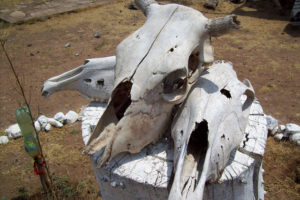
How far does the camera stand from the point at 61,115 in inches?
191

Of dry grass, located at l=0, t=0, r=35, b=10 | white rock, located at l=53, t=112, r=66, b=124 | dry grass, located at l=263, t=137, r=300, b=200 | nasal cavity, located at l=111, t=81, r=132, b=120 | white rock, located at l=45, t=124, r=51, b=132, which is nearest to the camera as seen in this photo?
nasal cavity, located at l=111, t=81, r=132, b=120

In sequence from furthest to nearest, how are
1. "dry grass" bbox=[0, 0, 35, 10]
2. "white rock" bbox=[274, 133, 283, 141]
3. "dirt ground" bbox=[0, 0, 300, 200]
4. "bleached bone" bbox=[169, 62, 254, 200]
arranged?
"dry grass" bbox=[0, 0, 35, 10] → "white rock" bbox=[274, 133, 283, 141] → "dirt ground" bbox=[0, 0, 300, 200] → "bleached bone" bbox=[169, 62, 254, 200]

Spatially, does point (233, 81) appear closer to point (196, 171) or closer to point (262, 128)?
point (262, 128)

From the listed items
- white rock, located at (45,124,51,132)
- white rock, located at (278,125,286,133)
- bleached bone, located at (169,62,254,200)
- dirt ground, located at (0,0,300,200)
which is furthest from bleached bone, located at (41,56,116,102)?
white rock, located at (278,125,286,133)

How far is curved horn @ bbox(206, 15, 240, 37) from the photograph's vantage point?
1.80m

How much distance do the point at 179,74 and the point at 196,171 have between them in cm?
63

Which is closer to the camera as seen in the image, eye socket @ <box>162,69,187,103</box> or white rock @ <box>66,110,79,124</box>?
eye socket @ <box>162,69,187,103</box>

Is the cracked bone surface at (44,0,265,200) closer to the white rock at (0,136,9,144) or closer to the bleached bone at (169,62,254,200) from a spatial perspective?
the bleached bone at (169,62,254,200)

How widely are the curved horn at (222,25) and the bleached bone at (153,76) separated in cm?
3

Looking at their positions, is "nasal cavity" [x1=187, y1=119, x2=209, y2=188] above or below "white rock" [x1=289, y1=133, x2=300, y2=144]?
above

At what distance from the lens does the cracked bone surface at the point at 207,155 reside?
184 centimetres

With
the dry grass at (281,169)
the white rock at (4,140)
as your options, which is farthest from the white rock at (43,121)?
the dry grass at (281,169)

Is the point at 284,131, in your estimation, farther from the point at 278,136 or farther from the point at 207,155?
the point at 207,155

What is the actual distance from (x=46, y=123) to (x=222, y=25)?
3.70 m
